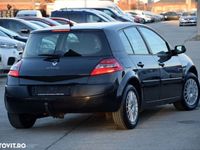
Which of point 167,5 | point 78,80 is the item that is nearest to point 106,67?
point 78,80

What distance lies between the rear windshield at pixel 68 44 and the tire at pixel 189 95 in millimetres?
2158

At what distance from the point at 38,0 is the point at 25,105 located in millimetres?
79565

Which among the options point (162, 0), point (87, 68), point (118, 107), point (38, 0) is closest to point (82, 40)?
point (87, 68)

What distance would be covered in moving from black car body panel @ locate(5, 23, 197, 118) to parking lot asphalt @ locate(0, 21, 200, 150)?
1.16ft

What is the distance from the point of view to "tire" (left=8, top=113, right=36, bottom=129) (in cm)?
923

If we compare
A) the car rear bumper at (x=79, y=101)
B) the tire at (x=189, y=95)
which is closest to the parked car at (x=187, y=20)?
the tire at (x=189, y=95)

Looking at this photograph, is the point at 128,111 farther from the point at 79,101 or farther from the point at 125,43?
the point at 125,43

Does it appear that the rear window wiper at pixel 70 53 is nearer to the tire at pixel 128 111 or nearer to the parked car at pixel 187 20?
the tire at pixel 128 111

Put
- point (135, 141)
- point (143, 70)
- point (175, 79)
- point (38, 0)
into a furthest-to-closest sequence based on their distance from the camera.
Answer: point (38, 0) → point (175, 79) → point (143, 70) → point (135, 141)

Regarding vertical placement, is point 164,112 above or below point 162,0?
above

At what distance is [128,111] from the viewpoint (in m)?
8.95

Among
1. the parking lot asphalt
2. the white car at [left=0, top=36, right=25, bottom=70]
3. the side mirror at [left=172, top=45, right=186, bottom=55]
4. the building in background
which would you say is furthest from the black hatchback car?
the building in background

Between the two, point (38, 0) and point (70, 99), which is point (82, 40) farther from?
point (38, 0)

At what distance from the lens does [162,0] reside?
Answer: 136 metres
